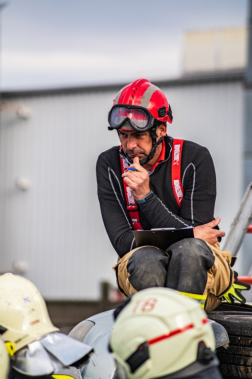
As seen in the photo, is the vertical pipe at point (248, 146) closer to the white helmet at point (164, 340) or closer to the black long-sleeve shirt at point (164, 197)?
the black long-sleeve shirt at point (164, 197)

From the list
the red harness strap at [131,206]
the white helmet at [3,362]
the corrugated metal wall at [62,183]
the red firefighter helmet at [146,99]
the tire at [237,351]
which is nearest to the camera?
the white helmet at [3,362]

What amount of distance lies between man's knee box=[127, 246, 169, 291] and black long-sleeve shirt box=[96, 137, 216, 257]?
1.03 feet

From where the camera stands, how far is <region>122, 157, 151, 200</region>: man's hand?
3.18 meters

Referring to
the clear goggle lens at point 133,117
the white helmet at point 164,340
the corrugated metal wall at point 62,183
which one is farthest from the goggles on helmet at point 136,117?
the corrugated metal wall at point 62,183

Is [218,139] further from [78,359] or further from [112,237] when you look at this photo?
[78,359]

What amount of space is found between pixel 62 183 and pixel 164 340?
1336 cm

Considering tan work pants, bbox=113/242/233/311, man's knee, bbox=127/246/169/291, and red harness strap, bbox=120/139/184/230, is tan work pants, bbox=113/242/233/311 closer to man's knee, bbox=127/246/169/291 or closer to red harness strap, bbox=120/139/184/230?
man's knee, bbox=127/246/169/291

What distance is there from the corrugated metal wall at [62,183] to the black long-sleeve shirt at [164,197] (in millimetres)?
10477

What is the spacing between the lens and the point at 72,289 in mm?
14836

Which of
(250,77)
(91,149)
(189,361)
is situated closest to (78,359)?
(189,361)

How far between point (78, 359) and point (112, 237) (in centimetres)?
122

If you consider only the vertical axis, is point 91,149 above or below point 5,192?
above

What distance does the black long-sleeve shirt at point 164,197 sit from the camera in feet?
10.5

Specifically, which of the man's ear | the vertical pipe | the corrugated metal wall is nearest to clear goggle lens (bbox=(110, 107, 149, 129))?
the man's ear
